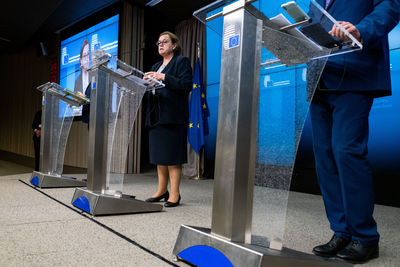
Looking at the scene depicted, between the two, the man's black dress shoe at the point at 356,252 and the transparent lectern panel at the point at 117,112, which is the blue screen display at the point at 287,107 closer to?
the man's black dress shoe at the point at 356,252

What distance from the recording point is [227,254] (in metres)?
0.88

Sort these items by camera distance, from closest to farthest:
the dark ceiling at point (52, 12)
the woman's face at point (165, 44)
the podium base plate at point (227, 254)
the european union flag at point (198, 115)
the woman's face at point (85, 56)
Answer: the podium base plate at point (227, 254) < the woman's face at point (165, 44) < the european union flag at point (198, 115) < the dark ceiling at point (52, 12) < the woman's face at point (85, 56)

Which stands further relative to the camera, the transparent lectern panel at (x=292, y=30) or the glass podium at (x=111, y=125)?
the glass podium at (x=111, y=125)

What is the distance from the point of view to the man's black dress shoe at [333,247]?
1.20m

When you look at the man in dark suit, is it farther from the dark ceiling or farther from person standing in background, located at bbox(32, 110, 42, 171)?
person standing in background, located at bbox(32, 110, 42, 171)

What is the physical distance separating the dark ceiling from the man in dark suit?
11.4ft

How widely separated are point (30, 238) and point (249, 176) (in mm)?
998

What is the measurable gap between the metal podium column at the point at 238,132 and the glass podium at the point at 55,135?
2364 millimetres

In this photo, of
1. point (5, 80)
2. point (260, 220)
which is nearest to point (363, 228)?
point (260, 220)

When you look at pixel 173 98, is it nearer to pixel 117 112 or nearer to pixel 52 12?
pixel 117 112

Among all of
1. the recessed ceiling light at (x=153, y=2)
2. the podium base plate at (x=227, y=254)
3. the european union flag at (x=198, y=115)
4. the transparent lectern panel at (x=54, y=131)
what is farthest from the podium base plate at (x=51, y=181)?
the recessed ceiling light at (x=153, y=2)

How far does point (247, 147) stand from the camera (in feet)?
3.00

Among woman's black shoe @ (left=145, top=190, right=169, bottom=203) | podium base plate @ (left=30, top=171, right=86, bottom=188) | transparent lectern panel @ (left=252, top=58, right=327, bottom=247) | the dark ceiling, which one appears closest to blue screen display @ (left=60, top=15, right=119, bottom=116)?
the dark ceiling

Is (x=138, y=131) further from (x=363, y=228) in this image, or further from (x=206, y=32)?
(x=363, y=228)
